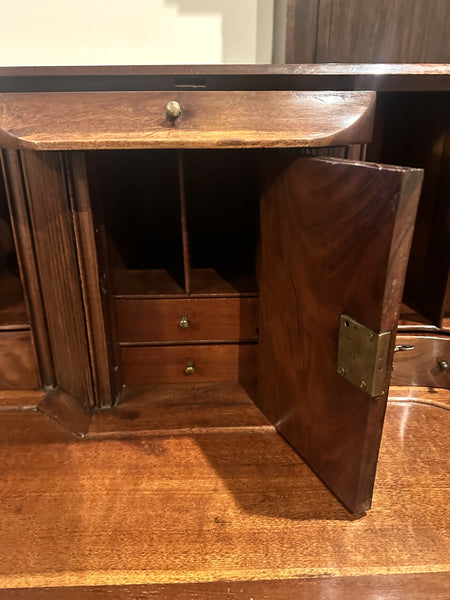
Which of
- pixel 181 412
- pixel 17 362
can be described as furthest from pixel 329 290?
pixel 17 362

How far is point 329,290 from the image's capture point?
712 millimetres

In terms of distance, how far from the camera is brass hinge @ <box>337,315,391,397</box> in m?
0.63

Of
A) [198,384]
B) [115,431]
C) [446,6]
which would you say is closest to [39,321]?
[115,431]

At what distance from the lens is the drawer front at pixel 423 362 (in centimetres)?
102

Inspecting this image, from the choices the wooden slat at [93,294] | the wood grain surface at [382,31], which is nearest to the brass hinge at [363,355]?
the wooden slat at [93,294]

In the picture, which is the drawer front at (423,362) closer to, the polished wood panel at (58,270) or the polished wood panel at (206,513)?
the polished wood panel at (206,513)

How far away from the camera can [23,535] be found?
0.70 meters

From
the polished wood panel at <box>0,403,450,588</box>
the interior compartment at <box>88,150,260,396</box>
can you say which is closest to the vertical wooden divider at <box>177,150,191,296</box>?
the interior compartment at <box>88,150,260,396</box>

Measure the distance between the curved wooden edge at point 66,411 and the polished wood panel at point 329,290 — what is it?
0.41 metres

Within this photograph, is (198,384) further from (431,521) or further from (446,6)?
(446,6)

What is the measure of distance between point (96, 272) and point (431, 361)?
80 cm

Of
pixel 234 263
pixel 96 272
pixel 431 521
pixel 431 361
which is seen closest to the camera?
pixel 431 521

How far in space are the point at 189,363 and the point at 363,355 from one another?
1.72 feet

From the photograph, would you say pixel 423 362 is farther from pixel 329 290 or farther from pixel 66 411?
pixel 66 411
